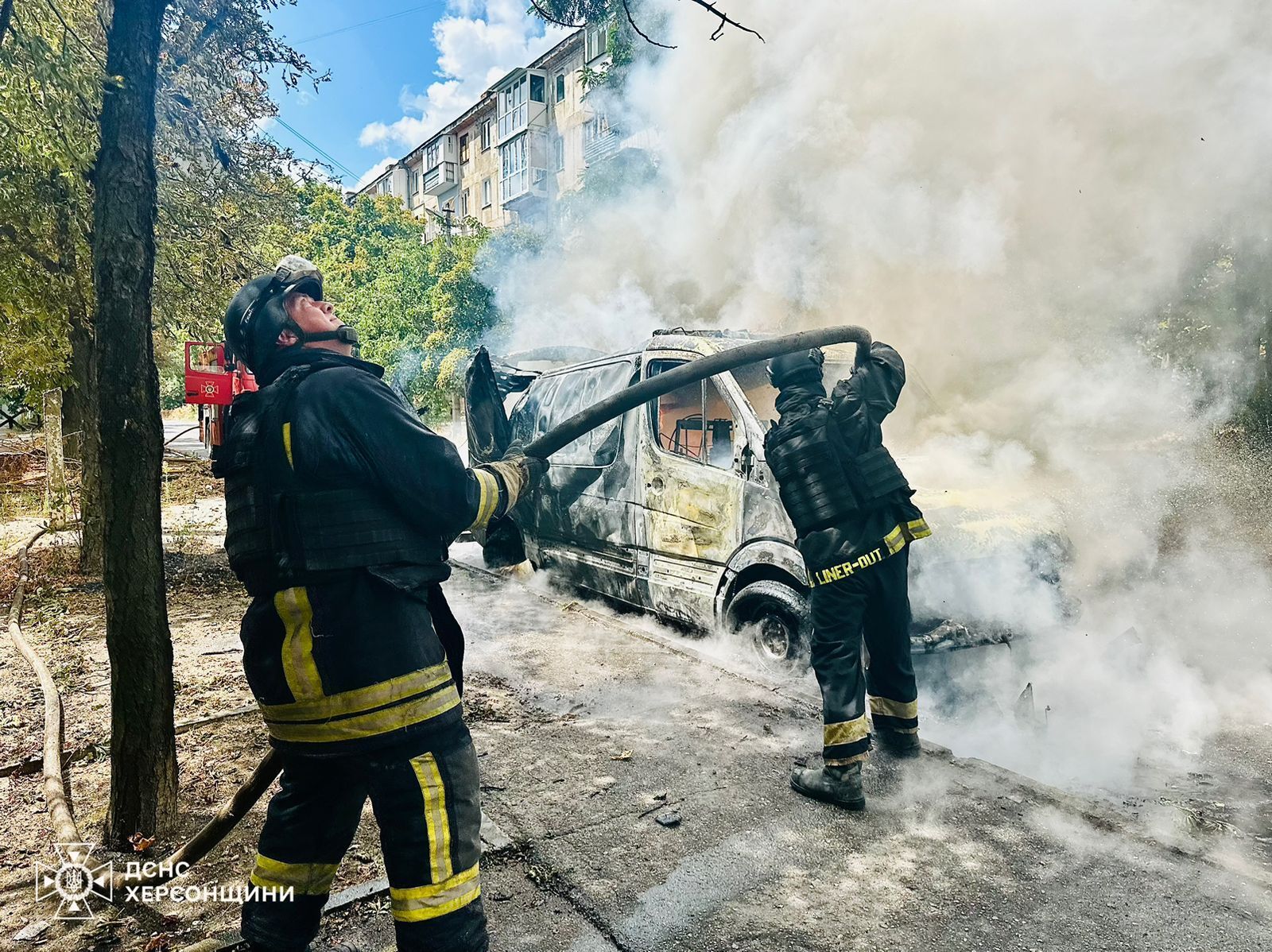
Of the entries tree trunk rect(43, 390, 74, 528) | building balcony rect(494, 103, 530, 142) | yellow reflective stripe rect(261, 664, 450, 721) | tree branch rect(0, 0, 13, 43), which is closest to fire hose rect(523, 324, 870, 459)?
yellow reflective stripe rect(261, 664, 450, 721)

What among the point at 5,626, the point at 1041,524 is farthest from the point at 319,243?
the point at 1041,524

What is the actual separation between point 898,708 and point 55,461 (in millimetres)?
11419

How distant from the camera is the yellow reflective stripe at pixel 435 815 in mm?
1886

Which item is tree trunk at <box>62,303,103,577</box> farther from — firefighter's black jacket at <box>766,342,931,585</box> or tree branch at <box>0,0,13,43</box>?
firefighter's black jacket at <box>766,342,931,585</box>

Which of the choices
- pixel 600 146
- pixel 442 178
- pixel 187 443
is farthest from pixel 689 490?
pixel 442 178

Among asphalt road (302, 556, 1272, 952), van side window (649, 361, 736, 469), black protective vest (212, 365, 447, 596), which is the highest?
van side window (649, 361, 736, 469)


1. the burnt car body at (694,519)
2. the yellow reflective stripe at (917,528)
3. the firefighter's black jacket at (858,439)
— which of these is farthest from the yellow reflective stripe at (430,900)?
the yellow reflective stripe at (917,528)

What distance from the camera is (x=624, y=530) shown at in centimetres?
575

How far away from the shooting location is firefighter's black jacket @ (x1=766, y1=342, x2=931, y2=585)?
3.48m

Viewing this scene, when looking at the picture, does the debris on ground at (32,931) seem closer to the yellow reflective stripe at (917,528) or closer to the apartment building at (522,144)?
the yellow reflective stripe at (917,528)

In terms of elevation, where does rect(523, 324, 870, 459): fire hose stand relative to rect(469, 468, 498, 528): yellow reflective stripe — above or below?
above

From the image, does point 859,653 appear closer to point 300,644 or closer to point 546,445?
point 546,445

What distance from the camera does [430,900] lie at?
187cm

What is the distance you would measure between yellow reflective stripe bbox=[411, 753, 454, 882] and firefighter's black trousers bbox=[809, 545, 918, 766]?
72.9 inches
